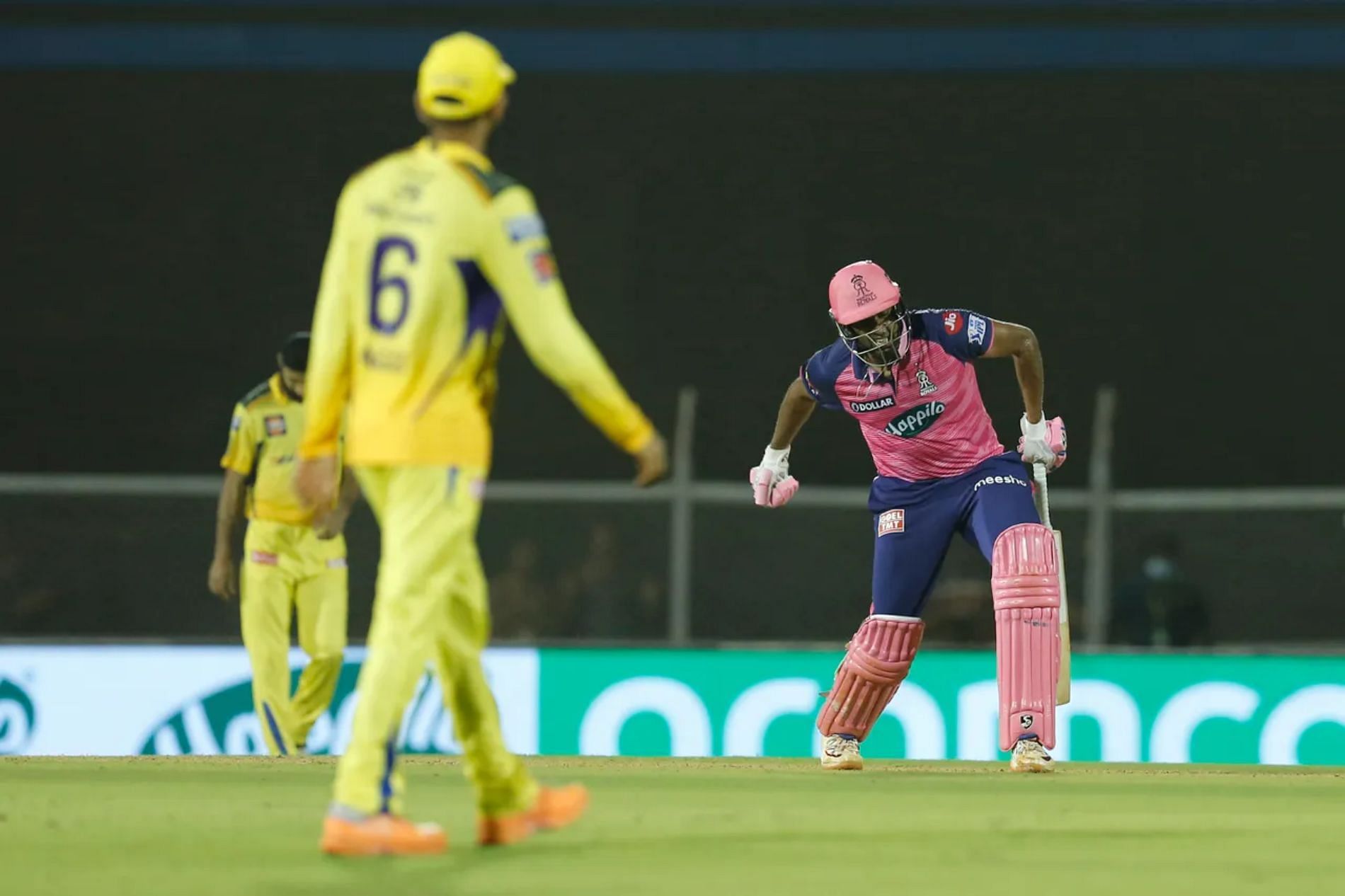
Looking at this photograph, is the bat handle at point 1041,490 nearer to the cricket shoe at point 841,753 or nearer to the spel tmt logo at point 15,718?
the cricket shoe at point 841,753

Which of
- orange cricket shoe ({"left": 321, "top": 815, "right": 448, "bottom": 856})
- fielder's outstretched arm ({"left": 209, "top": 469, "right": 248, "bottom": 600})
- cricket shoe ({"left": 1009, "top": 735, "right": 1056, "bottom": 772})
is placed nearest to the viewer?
orange cricket shoe ({"left": 321, "top": 815, "right": 448, "bottom": 856})

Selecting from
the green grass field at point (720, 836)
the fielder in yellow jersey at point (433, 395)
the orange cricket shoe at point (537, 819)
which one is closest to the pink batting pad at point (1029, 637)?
the green grass field at point (720, 836)

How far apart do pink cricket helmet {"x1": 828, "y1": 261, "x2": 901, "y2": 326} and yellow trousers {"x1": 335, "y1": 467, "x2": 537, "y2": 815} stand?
314 cm

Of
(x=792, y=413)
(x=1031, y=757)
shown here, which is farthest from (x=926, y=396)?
(x=1031, y=757)

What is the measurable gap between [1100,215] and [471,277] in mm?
16889

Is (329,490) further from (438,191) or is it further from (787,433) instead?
(787,433)

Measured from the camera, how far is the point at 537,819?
5.55 metres

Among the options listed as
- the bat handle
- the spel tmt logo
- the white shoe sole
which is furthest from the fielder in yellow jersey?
the spel tmt logo

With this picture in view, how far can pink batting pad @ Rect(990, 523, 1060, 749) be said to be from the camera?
8195 mm

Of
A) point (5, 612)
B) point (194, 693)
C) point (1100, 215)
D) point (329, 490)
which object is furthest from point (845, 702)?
point (1100, 215)

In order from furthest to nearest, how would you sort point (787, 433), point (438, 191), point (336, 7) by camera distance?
1. point (336, 7)
2. point (787, 433)
3. point (438, 191)

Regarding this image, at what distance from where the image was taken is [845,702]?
28.3 ft

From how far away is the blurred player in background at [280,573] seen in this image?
11172mm

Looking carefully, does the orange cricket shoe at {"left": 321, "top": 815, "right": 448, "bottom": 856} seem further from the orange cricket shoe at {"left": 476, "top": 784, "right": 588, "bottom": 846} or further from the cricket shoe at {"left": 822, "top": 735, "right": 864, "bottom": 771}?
the cricket shoe at {"left": 822, "top": 735, "right": 864, "bottom": 771}
